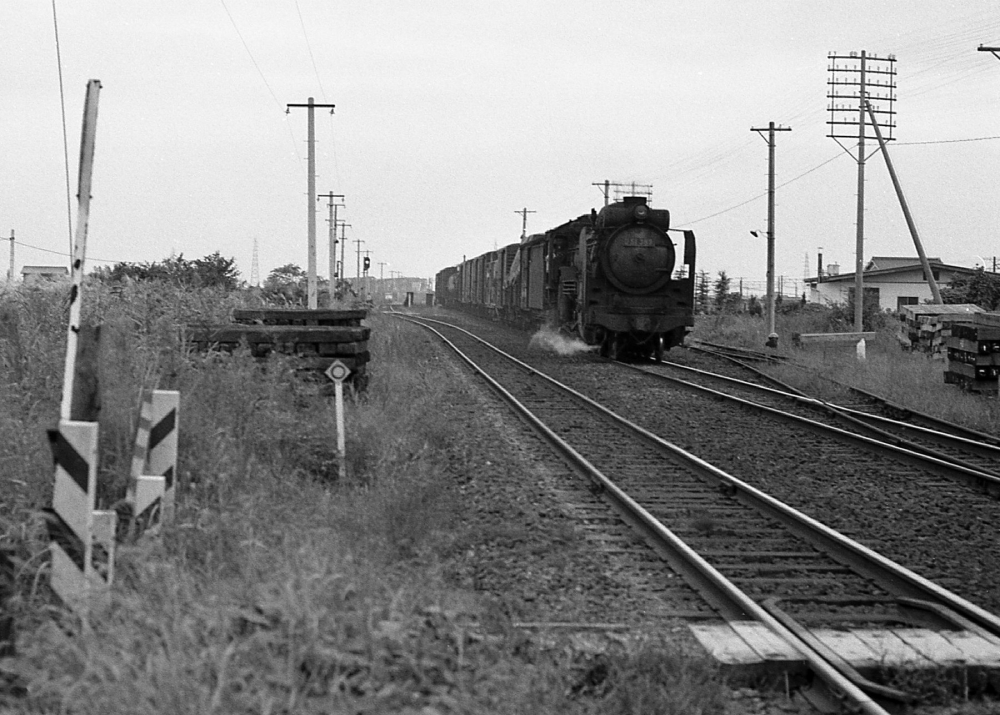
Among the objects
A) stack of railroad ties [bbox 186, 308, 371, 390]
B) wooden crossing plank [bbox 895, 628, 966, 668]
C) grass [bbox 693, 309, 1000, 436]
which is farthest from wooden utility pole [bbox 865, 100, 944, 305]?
wooden crossing plank [bbox 895, 628, 966, 668]

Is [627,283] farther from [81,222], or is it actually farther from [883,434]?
[81,222]

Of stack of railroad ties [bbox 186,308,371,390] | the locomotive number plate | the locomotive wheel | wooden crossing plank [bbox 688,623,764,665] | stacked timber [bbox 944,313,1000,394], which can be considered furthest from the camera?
the locomotive wheel

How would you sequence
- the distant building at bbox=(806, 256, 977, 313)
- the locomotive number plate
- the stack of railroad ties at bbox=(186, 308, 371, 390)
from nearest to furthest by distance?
the stack of railroad ties at bbox=(186, 308, 371, 390), the locomotive number plate, the distant building at bbox=(806, 256, 977, 313)

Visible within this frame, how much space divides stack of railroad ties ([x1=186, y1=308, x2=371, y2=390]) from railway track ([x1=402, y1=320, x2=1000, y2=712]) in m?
2.81

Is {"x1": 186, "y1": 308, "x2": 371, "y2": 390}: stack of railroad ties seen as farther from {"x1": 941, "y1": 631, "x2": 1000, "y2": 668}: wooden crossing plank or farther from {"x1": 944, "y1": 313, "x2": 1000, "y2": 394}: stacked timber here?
{"x1": 944, "y1": 313, "x2": 1000, "y2": 394}: stacked timber

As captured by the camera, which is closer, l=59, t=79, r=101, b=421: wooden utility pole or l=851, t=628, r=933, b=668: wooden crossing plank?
l=851, t=628, r=933, b=668: wooden crossing plank

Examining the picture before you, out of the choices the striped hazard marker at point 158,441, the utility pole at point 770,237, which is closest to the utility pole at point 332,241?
the utility pole at point 770,237

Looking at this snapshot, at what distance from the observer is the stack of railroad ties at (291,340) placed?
1242 cm

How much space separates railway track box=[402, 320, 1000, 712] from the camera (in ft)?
19.5

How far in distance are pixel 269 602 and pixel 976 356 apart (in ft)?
51.4

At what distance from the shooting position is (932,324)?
2620 cm

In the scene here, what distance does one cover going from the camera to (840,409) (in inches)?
632

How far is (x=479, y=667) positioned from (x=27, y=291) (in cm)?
1270

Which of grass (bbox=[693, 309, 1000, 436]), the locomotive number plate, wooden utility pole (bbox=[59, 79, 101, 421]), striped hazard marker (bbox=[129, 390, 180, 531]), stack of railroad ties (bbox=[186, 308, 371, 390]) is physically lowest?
grass (bbox=[693, 309, 1000, 436])
